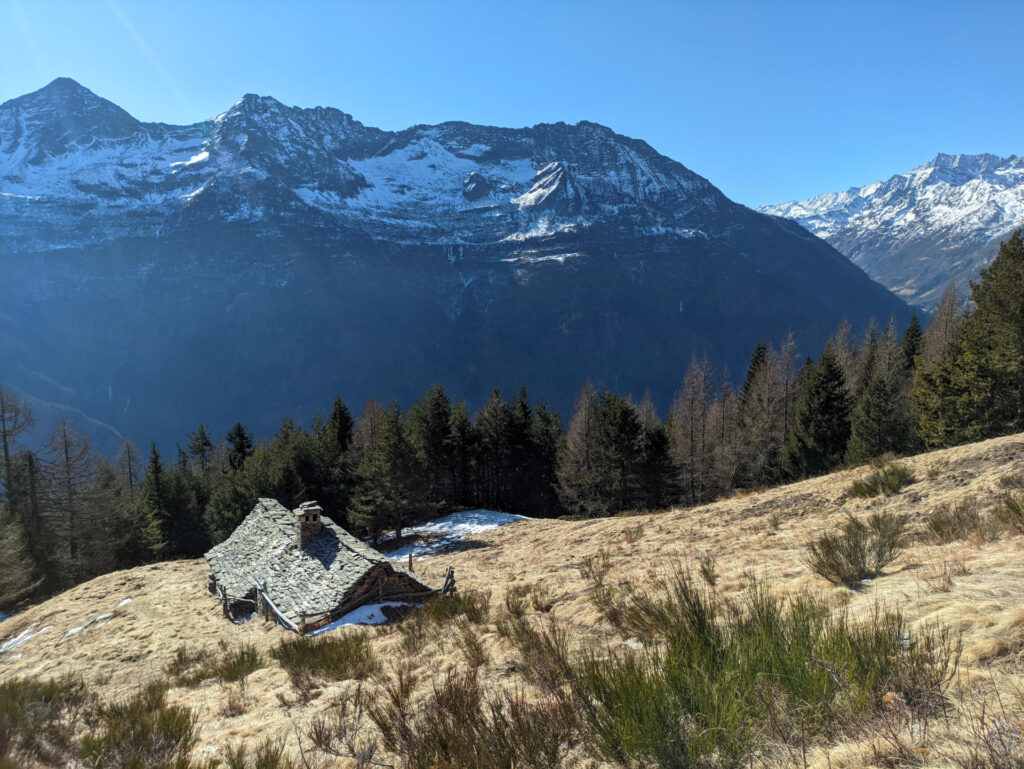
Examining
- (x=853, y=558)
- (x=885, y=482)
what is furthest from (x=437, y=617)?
(x=885, y=482)

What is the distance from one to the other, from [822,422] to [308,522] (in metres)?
31.7

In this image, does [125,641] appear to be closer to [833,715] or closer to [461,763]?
[461,763]

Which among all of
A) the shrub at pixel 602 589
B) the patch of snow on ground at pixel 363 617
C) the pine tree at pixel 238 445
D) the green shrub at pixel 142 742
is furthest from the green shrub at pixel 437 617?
the pine tree at pixel 238 445

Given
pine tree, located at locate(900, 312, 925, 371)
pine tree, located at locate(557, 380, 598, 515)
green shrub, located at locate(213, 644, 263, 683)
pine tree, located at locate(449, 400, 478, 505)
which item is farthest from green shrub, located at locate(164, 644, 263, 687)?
pine tree, located at locate(900, 312, 925, 371)

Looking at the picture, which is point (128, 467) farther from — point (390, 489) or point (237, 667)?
point (237, 667)

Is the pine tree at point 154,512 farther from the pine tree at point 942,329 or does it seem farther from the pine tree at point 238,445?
the pine tree at point 942,329

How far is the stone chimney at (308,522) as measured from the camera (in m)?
18.8

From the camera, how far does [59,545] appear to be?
3078 centimetres

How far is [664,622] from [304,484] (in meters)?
35.0

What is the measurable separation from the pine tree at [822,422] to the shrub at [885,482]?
2129 cm

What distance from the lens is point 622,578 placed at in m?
9.83

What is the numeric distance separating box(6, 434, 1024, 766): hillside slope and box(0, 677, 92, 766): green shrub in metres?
1.42

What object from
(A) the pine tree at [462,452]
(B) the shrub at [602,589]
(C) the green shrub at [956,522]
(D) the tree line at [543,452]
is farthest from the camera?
(A) the pine tree at [462,452]

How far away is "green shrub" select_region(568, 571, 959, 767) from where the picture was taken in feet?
9.86
